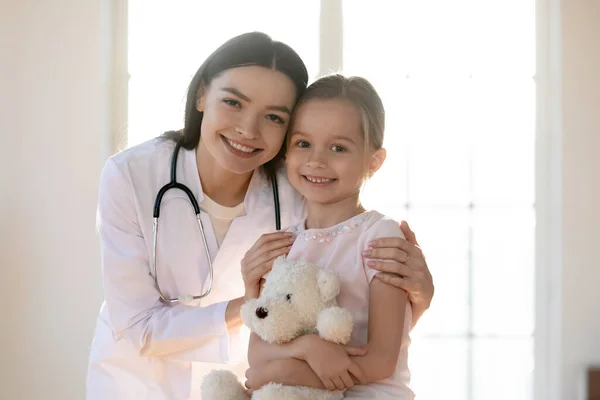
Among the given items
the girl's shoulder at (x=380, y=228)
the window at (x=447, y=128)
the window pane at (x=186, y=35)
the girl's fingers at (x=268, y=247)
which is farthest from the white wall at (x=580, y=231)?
the girl's fingers at (x=268, y=247)

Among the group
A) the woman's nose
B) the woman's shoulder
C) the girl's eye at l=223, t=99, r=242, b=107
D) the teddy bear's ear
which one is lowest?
the teddy bear's ear

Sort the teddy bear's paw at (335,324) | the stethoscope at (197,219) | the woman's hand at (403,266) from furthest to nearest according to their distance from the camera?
the stethoscope at (197,219)
the woman's hand at (403,266)
the teddy bear's paw at (335,324)

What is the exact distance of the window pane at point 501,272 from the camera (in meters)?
3.03

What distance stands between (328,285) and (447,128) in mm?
1851

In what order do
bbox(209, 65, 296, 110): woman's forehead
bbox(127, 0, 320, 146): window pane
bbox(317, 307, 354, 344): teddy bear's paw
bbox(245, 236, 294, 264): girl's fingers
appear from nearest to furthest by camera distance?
1. bbox(317, 307, 354, 344): teddy bear's paw
2. bbox(245, 236, 294, 264): girl's fingers
3. bbox(209, 65, 296, 110): woman's forehead
4. bbox(127, 0, 320, 146): window pane

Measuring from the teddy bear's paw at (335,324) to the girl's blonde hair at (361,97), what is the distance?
378mm

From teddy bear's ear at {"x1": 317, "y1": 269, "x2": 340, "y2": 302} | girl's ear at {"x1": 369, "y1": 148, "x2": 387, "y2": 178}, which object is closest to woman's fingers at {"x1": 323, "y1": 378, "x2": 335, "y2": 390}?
teddy bear's ear at {"x1": 317, "y1": 269, "x2": 340, "y2": 302}

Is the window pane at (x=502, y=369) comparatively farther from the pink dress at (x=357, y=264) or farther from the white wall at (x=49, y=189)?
the pink dress at (x=357, y=264)

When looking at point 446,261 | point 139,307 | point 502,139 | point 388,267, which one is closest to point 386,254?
point 388,267

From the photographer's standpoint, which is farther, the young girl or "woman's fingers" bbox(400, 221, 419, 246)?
"woman's fingers" bbox(400, 221, 419, 246)

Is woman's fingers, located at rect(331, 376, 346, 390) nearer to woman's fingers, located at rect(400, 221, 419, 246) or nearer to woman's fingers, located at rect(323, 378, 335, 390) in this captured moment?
woman's fingers, located at rect(323, 378, 335, 390)

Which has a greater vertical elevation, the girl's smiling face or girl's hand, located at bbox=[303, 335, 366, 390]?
the girl's smiling face

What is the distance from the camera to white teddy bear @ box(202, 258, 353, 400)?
50.1 inches

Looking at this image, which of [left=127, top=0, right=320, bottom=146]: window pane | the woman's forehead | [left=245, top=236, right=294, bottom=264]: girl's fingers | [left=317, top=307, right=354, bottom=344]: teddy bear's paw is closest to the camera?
[left=317, top=307, right=354, bottom=344]: teddy bear's paw
